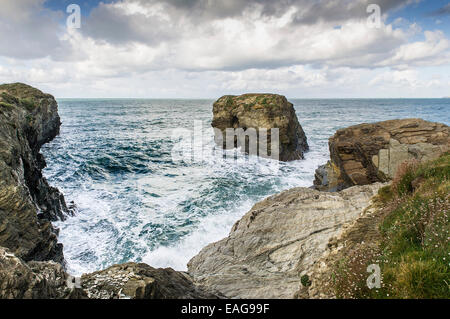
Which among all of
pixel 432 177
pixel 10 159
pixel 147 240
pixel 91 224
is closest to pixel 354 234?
pixel 432 177

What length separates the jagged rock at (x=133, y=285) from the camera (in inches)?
193

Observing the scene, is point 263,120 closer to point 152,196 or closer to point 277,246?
point 152,196

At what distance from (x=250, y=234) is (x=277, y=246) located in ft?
4.12

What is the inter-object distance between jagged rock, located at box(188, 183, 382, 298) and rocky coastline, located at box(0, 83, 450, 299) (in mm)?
35

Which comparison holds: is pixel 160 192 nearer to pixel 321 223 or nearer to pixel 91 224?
pixel 91 224

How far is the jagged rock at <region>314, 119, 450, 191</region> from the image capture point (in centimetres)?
1445

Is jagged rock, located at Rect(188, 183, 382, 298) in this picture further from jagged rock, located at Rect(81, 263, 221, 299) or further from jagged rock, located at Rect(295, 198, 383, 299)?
jagged rock, located at Rect(81, 263, 221, 299)

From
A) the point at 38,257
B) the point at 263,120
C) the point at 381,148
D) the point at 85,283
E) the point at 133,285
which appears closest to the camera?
the point at 133,285

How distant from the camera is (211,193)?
21.0 meters

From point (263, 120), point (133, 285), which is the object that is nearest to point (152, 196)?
point (133, 285)

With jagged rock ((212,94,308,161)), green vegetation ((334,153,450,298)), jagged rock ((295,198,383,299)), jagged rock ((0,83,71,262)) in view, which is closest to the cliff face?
jagged rock ((0,83,71,262))

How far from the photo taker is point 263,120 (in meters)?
32.3

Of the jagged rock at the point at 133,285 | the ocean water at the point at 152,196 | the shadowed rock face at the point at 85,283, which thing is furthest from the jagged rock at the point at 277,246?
the ocean water at the point at 152,196
